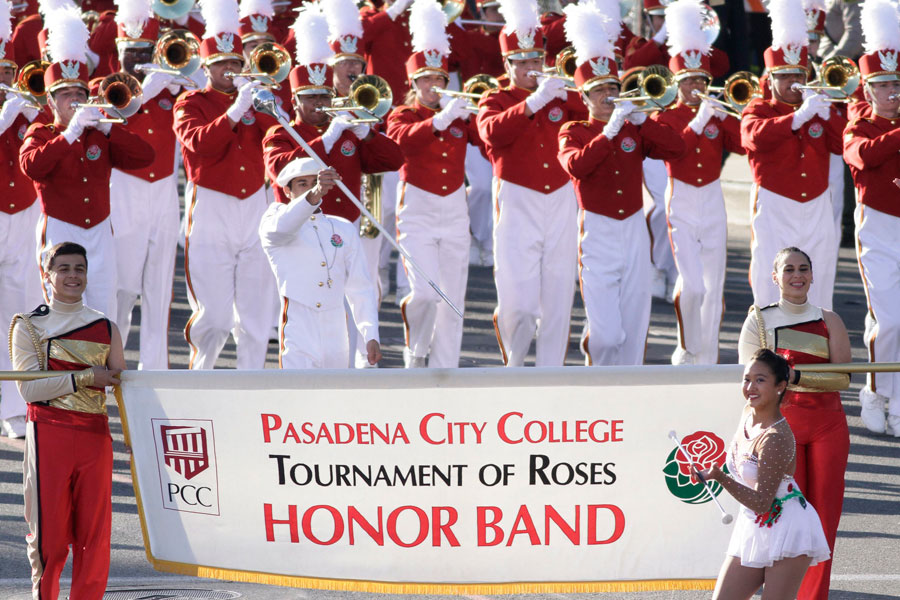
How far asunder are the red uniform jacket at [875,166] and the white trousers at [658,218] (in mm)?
3146

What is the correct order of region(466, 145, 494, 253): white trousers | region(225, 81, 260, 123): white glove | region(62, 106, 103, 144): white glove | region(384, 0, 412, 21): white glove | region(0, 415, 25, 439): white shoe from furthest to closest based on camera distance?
region(466, 145, 494, 253): white trousers
region(384, 0, 412, 21): white glove
region(225, 81, 260, 123): white glove
region(0, 415, 25, 439): white shoe
region(62, 106, 103, 144): white glove

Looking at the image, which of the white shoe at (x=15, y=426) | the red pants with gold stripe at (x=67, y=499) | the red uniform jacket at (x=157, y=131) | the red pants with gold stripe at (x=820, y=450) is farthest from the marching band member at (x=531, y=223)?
the red pants with gold stripe at (x=67, y=499)

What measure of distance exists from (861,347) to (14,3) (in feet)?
22.7

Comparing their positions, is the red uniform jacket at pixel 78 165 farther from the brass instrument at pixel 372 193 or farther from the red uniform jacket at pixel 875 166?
the red uniform jacket at pixel 875 166

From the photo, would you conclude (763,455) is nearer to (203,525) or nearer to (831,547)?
(831,547)

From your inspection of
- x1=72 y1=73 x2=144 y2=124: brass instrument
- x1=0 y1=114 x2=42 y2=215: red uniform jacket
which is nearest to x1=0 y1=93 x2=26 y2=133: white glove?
x1=0 y1=114 x2=42 y2=215: red uniform jacket

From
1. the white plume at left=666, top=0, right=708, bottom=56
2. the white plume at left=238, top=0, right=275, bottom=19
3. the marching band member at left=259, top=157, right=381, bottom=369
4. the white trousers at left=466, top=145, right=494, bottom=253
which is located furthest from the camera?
the white trousers at left=466, top=145, right=494, bottom=253

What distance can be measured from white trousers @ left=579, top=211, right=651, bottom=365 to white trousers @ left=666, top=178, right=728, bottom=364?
75 centimetres

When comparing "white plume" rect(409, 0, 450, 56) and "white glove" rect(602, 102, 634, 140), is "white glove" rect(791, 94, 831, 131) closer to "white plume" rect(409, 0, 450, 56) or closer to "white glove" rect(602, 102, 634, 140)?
"white glove" rect(602, 102, 634, 140)

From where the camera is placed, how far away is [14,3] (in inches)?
486

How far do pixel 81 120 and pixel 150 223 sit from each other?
1.30 meters

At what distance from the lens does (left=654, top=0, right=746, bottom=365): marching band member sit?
10242mm

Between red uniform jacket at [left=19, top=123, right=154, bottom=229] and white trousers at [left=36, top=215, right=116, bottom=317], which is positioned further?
white trousers at [left=36, top=215, right=116, bottom=317]

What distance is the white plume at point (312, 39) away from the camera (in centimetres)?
900
